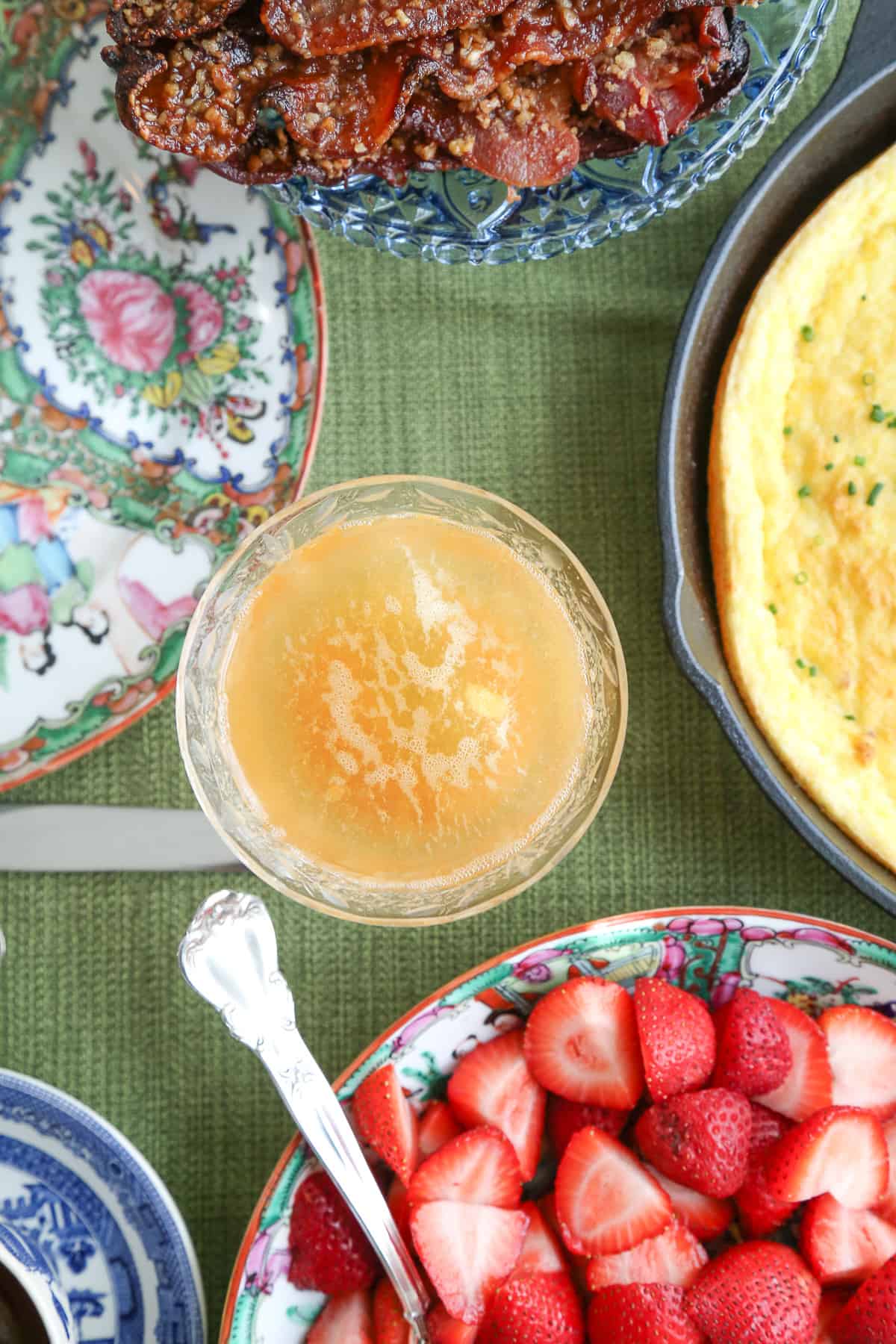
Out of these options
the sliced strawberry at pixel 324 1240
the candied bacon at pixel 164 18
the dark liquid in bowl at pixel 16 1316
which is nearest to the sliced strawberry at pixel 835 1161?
the sliced strawberry at pixel 324 1240

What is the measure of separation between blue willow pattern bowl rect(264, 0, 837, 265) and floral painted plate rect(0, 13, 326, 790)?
0.14 m

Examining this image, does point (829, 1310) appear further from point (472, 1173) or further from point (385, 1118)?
point (385, 1118)

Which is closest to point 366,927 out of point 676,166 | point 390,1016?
point 390,1016

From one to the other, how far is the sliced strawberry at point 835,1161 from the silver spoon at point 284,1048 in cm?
39

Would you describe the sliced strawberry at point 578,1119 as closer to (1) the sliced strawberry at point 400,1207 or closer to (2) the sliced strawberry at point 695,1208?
(2) the sliced strawberry at point 695,1208

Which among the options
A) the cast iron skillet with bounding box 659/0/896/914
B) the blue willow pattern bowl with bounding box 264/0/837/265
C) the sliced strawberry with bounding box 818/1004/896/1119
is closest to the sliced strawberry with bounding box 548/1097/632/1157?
the sliced strawberry with bounding box 818/1004/896/1119

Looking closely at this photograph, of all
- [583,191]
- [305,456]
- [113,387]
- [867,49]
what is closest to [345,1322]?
[305,456]

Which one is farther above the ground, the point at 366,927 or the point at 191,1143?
the point at 366,927

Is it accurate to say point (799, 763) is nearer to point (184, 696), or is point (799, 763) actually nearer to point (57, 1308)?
point (184, 696)

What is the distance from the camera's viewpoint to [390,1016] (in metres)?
1.35

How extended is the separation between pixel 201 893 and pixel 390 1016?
26 centimetres

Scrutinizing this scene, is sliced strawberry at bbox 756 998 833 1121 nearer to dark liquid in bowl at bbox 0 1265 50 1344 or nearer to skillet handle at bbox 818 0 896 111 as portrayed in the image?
dark liquid in bowl at bbox 0 1265 50 1344

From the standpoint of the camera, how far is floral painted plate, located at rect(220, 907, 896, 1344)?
1.21 meters

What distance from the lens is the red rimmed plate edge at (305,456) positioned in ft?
4.19
